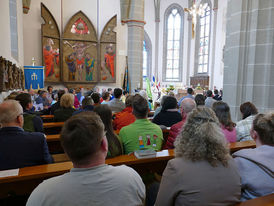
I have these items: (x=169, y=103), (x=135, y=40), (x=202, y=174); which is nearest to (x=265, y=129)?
(x=202, y=174)

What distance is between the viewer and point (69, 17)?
10.8 meters

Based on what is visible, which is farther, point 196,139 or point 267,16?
point 267,16

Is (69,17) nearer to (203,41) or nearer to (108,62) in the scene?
(108,62)

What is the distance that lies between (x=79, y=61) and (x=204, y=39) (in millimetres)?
11198

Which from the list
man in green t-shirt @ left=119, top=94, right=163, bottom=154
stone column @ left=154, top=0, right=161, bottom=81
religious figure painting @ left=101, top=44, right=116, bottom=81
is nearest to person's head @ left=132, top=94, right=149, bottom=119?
man in green t-shirt @ left=119, top=94, right=163, bottom=154

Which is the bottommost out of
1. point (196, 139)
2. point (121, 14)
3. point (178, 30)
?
point (196, 139)

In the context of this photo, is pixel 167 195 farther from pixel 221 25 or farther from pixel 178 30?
pixel 178 30

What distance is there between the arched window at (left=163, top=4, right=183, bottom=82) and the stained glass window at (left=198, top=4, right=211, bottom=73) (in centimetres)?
199

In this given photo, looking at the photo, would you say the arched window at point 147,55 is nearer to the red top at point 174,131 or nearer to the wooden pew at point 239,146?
the red top at point 174,131

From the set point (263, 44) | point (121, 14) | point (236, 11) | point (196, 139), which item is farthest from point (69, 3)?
point (196, 139)

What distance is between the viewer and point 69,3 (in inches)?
424

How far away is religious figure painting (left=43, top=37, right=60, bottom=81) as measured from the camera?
33.4ft

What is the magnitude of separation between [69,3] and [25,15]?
7.02ft

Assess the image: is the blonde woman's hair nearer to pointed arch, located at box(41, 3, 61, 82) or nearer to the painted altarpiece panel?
pointed arch, located at box(41, 3, 61, 82)
